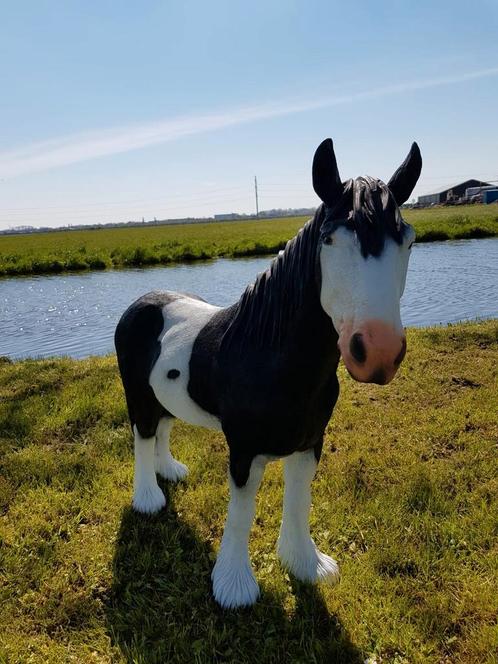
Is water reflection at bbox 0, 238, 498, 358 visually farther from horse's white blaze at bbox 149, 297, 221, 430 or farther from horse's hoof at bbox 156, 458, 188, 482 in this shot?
horse's white blaze at bbox 149, 297, 221, 430

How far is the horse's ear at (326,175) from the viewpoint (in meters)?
1.57

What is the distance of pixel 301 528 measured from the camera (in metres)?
2.39

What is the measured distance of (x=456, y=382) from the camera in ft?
15.8

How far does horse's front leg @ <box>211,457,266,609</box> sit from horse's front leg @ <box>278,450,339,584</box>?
0.79 ft

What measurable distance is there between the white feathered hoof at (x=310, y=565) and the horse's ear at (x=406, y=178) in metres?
1.72

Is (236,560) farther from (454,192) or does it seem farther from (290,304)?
(454,192)

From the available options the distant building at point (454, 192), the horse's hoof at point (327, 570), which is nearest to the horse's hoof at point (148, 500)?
the horse's hoof at point (327, 570)

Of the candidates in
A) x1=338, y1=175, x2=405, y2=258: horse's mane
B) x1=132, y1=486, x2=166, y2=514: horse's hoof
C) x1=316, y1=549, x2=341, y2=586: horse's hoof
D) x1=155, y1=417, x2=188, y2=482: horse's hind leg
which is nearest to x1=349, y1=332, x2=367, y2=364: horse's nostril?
x1=338, y1=175, x2=405, y2=258: horse's mane

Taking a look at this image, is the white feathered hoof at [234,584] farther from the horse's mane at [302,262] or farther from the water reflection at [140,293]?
the water reflection at [140,293]

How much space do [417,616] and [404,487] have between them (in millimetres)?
1020

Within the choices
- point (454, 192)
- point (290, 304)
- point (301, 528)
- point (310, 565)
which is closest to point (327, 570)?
point (310, 565)

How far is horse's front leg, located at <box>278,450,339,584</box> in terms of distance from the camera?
7.59 ft

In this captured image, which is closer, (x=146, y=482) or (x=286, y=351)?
(x=286, y=351)

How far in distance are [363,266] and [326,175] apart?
1.21 ft
